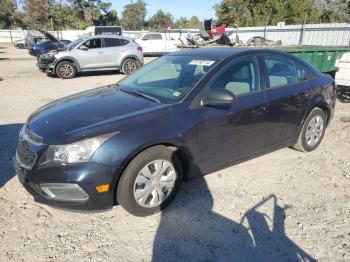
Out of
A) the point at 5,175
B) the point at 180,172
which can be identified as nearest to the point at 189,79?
the point at 180,172

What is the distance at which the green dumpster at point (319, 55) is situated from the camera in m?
9.22

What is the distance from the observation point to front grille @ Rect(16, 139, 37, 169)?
10.0ft

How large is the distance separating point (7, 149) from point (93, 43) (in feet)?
31.6

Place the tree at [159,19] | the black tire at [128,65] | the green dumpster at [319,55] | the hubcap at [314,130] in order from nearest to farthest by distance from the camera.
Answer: the hubcap at [314,130] → the green dumpster at [319,55] → the black tire at [128,65] → the tree at [159,19]

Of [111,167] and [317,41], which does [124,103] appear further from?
[317,41]

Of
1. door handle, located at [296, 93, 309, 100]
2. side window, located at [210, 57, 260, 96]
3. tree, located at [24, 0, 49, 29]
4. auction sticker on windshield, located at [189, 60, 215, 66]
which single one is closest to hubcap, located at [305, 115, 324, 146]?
door handle, located at [296, 93, 309, 100]

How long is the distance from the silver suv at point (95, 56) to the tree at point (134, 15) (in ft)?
225

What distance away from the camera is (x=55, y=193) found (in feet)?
9.98

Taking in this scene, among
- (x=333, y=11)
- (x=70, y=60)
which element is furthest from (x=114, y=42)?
(x=333, y=11)

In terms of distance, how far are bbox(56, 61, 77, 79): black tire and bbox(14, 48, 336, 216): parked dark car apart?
965 cm

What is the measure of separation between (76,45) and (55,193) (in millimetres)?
11559

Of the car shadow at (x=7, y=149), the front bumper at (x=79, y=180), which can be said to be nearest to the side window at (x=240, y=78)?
the front bumper at (x=79, y=180)

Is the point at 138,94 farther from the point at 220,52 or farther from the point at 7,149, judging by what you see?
the point at 7,149

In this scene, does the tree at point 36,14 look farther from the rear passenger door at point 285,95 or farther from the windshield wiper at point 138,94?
the rear passenger door at point 285,95
